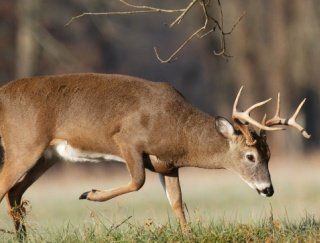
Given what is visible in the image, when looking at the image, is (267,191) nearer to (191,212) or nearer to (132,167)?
(132,167)

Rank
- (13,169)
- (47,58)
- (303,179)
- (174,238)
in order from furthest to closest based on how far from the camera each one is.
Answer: (47,58) < (303,179) < (13,169) < (174,238)

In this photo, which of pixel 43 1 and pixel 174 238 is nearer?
pixel 174 238

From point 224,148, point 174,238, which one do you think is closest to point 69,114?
point 224,148

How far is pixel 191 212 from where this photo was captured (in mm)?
16828

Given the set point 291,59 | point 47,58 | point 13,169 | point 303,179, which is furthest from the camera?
point 291,59

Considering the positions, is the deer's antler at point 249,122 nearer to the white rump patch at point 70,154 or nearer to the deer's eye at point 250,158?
the deer's eye at point 250,158

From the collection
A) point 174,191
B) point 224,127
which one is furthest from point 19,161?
point 224,127

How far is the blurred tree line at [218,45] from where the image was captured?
34.2m

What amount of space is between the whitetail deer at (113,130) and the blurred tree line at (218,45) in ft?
72.7

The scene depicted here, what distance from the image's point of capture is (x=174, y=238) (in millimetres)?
8773

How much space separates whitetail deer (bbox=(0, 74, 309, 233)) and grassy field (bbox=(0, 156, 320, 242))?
1.59ft

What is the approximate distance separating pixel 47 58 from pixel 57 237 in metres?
26.4

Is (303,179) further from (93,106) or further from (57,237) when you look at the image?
(57,237)

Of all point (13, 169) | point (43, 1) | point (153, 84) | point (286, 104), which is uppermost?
point (153, 84)
